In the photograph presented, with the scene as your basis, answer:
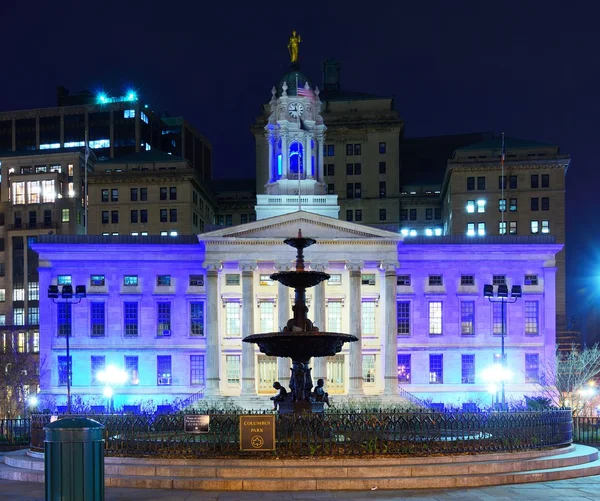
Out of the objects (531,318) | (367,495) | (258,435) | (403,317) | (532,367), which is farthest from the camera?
(531,318)

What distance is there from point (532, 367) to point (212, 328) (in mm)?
26559

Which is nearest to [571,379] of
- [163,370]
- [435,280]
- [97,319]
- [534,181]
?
[435,280]

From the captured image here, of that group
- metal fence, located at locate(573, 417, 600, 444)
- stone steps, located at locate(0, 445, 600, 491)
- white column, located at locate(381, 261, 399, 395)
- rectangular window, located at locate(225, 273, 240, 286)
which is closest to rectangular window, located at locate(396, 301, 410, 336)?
white column, located at locate(381, 261, 399, 395)

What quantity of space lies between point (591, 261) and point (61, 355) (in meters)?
77.7

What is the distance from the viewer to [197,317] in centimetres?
8006

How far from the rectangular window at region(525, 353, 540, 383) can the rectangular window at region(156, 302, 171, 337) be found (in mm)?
29401

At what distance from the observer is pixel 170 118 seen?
519ft

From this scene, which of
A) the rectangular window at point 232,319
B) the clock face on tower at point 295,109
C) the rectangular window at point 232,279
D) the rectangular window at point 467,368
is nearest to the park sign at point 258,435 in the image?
the rectangular window at point 232,319

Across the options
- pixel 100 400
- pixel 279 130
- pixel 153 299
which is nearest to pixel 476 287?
pixel 279 130

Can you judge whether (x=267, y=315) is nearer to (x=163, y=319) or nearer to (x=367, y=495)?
(x=163, y=319)

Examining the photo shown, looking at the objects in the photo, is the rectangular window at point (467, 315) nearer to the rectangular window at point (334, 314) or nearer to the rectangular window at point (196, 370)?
the rectangular window at point (334, 314)

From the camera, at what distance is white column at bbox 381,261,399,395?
74.9m

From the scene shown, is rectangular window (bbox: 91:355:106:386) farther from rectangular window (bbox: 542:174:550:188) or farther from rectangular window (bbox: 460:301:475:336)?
rectangular window (bbox: 542:174:550:188)

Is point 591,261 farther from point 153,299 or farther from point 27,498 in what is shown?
point 27,498
